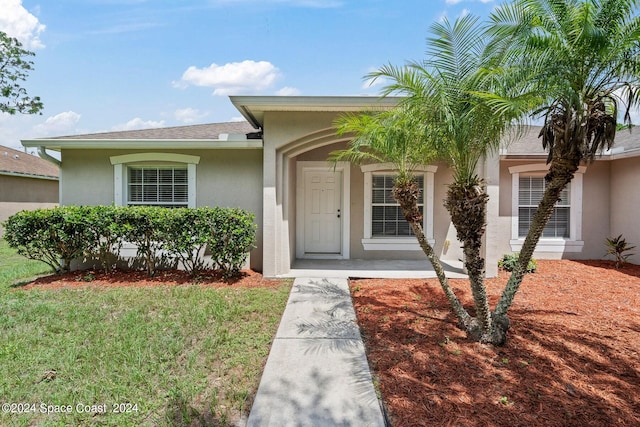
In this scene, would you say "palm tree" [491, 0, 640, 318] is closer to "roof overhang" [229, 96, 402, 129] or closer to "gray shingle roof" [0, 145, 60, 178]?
"roof overhang" [229, 96, 402, 129]

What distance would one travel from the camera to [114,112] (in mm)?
13328

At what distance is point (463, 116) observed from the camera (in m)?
3.67

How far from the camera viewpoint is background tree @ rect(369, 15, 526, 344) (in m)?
3.74

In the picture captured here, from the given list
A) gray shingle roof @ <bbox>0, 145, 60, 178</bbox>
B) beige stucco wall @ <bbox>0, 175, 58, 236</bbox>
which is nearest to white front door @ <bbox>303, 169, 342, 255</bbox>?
gray shingle roof @ <bbox>0, 145, 60, 178</bbox>

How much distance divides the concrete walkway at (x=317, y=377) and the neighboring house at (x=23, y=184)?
660 inches

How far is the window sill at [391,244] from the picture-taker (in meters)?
9.16

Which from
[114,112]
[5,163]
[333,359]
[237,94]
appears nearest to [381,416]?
[333,359]

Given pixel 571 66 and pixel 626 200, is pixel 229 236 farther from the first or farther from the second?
pixel 626 200

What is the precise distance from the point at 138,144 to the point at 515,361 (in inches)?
309

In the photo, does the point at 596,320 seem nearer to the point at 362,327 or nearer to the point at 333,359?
the point at 362,327

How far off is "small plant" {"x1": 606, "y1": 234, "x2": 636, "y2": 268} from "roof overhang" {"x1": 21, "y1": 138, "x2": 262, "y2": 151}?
359 inches

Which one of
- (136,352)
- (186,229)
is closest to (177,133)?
(186,229)

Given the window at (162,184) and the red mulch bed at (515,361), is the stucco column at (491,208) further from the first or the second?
the window at (162,184)

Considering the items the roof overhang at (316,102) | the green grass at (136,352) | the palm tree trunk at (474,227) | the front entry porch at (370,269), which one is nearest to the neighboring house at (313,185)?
the roof overhang at (316,102)
